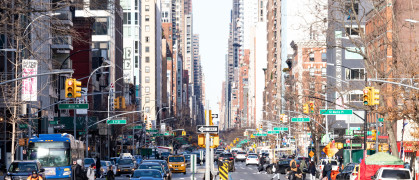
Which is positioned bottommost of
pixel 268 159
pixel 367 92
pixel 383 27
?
pixel 268 159

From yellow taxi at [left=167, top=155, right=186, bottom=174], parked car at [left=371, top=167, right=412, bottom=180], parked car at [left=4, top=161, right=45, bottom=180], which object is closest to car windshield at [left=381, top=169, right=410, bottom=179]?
parked car at [left=371, top=167, right=412, bottom=180]

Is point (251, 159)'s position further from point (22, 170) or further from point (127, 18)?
point (127, 18)

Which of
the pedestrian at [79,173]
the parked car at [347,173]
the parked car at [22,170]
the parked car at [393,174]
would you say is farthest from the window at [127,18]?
the parked car at [393,174]

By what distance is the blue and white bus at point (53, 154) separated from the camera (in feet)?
143

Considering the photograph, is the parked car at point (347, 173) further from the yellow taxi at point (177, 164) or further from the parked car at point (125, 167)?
the yellow taxi at point (177, 164)

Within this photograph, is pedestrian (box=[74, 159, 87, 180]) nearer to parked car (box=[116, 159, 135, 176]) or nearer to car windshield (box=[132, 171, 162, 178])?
car windshield (box=[132, 171, 162, 178])

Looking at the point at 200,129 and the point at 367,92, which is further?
the point at 367,92

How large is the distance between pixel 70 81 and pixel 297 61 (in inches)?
4128

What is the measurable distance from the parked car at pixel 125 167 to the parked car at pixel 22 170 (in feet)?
77.8

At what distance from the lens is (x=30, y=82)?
48250 millimetres

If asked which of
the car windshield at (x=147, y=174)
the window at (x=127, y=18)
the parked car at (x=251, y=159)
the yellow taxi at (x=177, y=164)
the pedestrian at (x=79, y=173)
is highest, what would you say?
the window at (x=127, y=18)

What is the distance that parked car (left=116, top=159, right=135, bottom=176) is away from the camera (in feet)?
205

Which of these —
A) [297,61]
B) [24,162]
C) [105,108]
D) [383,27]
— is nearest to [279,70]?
[297,61]

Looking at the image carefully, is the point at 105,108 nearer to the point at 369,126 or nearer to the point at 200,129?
the point at 369,126
